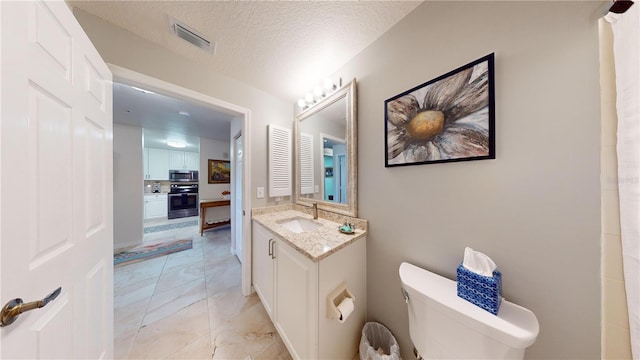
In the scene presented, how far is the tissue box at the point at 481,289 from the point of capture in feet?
2.32

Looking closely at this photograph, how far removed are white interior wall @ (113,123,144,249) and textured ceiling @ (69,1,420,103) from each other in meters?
2.92

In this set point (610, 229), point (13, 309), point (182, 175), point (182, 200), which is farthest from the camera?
point (182, 175)

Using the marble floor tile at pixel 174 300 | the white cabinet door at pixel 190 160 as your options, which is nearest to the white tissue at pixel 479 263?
the marble floor tile at pixel 174 300

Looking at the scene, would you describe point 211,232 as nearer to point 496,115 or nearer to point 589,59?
point 496,115

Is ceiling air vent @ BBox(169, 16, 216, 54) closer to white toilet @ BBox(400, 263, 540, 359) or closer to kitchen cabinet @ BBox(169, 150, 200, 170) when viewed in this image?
white toilet @ BBox(400, 263, 540, 359)

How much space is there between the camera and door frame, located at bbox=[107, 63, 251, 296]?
128 centimetres

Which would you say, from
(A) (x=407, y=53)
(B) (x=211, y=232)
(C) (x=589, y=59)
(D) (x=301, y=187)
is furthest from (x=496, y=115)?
(B) (x=211, y=232)

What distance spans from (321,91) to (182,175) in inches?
226

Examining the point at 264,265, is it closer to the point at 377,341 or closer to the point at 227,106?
the point at 377,341

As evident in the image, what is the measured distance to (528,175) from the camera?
744mm

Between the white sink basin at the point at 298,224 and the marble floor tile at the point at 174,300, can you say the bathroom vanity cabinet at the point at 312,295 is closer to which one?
the white sink basin at the point at 298,224

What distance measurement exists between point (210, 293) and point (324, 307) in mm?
1634

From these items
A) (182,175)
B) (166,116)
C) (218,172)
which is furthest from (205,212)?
(182,175)

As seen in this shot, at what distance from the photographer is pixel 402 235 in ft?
3.77
